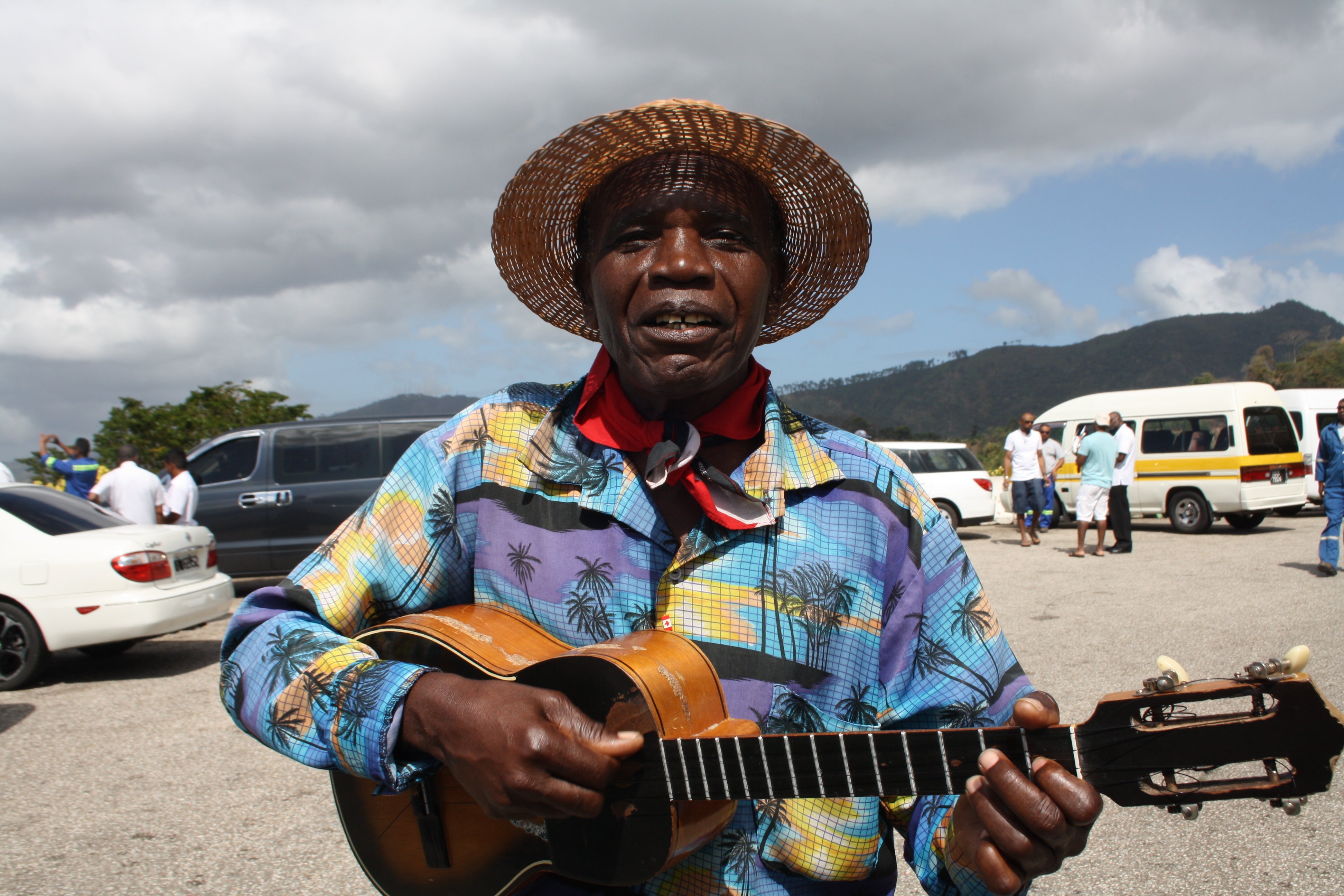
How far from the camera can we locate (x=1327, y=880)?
10.3ft

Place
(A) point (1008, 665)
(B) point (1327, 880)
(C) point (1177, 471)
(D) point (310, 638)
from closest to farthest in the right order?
(D) point (310, 638)
(A) point (1008, 665)
(B) point (1327, 880)
(C) point (1177, 471)

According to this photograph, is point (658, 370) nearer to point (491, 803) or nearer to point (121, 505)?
point (491, 803)

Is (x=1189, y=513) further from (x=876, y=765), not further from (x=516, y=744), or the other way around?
(x=516, y=744)

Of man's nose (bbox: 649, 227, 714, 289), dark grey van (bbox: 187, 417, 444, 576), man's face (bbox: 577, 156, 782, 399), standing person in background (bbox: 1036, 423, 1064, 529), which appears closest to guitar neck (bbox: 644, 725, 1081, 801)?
man's face (bbox: 577, 156, 782, 399)

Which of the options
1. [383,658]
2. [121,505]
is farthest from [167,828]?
[121,505]

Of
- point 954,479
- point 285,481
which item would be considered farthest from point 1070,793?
point 954,479

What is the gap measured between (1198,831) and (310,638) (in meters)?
3.82

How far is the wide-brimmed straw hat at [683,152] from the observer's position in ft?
5.51

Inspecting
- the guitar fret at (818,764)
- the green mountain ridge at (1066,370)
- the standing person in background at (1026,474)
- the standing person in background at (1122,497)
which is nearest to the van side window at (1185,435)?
the standing person in background at (1026,474)

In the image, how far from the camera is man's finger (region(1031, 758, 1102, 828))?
1.13 m

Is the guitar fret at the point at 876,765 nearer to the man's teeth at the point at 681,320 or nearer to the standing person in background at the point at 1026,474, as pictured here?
the man's teeth at the point at 681,320

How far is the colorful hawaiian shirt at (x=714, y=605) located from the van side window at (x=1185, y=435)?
14.4m

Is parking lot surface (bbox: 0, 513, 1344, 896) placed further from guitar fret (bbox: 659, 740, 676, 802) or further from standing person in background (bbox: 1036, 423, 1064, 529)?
standing person in background (bbox: 1036, 423, 1064, 529)

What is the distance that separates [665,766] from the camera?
138cm
